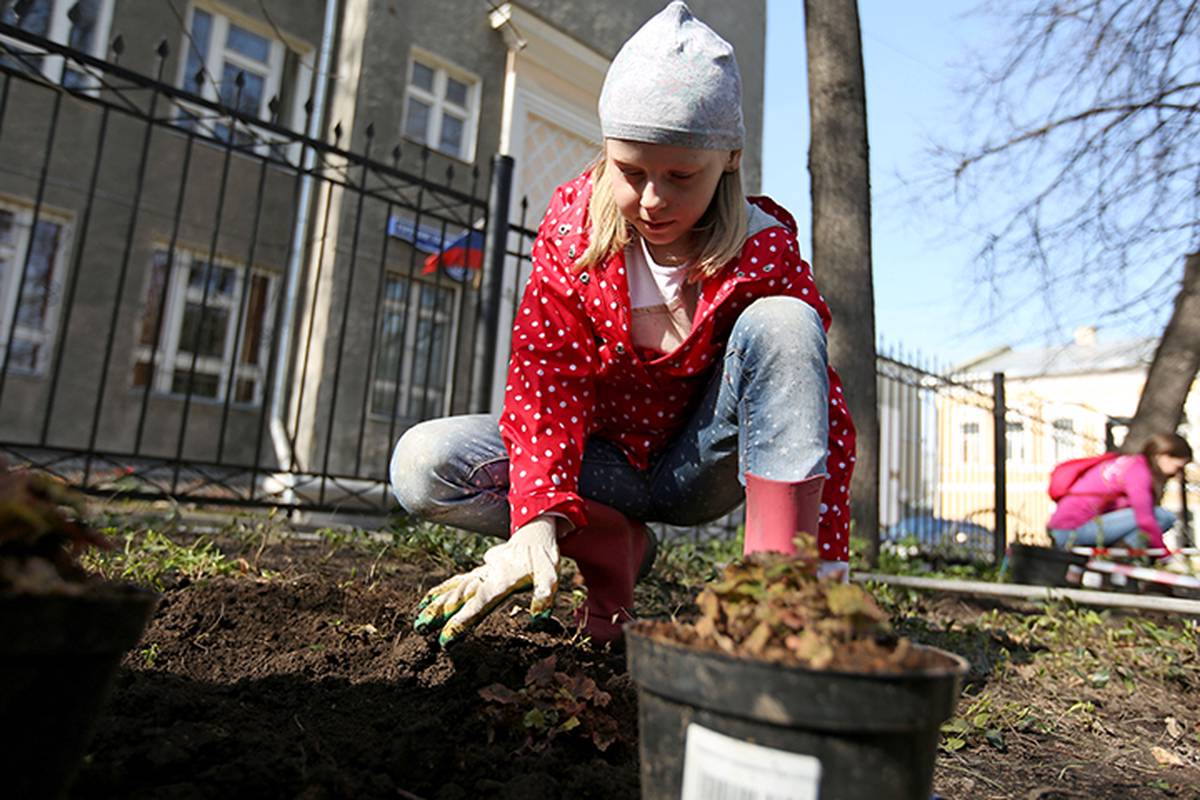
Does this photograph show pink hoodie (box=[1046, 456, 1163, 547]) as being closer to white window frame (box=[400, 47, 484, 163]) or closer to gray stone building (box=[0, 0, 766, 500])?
gray stone building (box=[0, 0, 766, 500])

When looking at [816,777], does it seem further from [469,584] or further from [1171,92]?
[1171,92]

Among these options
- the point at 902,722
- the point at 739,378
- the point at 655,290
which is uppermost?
the point at 655,290

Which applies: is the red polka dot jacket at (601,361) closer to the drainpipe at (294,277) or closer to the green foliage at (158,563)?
the green foliage at (158,563)

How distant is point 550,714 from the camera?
137 cm

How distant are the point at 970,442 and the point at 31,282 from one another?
1158 cm

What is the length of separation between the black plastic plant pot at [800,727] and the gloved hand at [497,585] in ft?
1.90

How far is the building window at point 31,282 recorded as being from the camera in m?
8.18

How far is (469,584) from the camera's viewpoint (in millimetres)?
1483

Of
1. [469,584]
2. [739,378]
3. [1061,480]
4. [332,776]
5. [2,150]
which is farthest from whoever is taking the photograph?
[2,150]

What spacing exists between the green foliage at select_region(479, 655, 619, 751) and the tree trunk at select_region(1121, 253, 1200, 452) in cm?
702

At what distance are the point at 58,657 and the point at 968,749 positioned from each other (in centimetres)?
178

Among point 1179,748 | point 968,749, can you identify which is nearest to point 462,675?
point 968,749

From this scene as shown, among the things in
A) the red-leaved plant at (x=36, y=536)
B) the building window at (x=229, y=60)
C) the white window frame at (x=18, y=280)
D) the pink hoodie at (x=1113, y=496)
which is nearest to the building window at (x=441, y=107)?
the building window at (x=229, y=60)

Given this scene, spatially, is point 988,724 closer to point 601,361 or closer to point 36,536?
point 601,361
